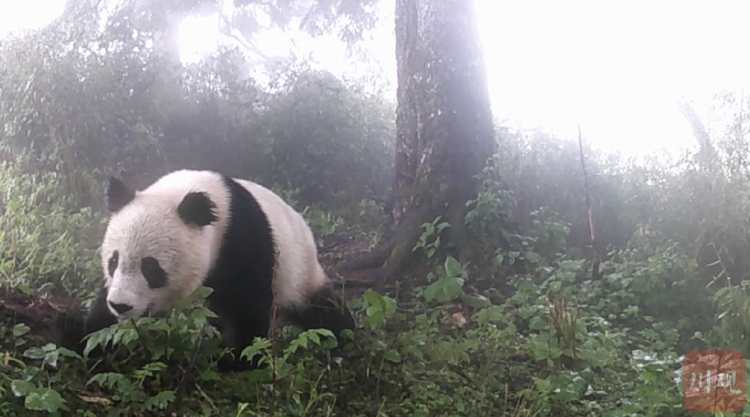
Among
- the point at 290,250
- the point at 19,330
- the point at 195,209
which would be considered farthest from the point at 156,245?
the point at 290,250

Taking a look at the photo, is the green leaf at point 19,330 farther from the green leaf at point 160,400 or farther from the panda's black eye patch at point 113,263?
the green leaf at point 160,400

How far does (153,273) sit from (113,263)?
0.14 meters

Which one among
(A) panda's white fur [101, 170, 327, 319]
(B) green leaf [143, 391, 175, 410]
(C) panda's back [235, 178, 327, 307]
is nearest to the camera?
(B) green leaf [143, 391, 175, 410]

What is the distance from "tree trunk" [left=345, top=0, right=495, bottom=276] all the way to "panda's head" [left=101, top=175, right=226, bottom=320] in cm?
116

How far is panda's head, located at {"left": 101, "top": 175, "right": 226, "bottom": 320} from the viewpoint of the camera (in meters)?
1.98

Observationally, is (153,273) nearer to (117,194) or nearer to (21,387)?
(117,194)

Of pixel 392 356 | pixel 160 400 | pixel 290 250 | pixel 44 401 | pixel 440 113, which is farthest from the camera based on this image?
pixel 440 113

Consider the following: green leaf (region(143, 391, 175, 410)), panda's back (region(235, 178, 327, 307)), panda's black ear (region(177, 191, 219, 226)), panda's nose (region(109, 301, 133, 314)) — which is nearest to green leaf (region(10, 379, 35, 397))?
green leaf (region(143, 391, 175, 410))

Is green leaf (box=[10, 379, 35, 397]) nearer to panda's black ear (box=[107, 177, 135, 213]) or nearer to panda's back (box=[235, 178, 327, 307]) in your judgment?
panda's black ear (box=[107, 177, 135, 213])

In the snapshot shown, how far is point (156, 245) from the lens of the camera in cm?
204

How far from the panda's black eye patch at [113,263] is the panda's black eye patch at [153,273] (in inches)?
3.8

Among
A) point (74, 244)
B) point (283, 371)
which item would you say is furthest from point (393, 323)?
point (74, 244)

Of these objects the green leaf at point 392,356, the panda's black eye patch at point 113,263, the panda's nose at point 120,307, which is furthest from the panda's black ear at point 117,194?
the green leaf at point 392,356

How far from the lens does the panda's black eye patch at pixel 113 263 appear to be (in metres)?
2.04
